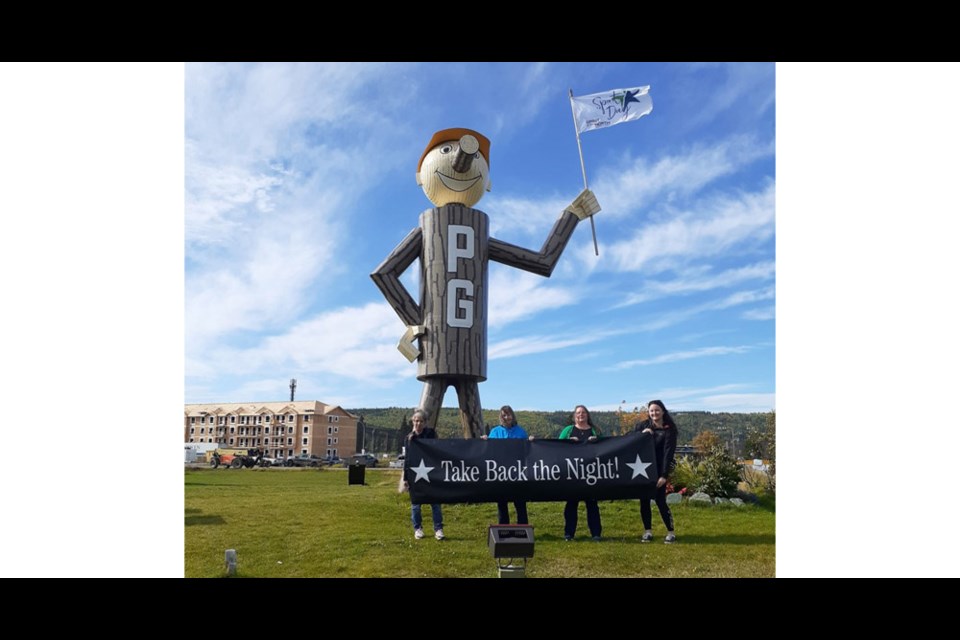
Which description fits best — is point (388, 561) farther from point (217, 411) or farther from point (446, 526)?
point (217, 411)

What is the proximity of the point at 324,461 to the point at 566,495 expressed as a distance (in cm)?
2475

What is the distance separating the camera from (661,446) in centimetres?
830

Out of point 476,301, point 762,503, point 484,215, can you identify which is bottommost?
point 762,503

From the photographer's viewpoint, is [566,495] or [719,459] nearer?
[566,495]

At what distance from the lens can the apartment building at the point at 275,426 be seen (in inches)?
1524

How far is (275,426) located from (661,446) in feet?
112

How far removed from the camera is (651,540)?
8.55 m

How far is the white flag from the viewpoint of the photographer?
1210cm

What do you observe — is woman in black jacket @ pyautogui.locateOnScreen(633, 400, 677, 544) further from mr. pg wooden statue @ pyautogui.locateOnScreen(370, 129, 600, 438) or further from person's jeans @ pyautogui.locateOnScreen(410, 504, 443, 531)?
mr. pg wooden statue @ pyautogui.locateOnScreen(370, 129, 600, 438)

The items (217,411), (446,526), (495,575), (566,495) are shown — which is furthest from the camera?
(217,411)

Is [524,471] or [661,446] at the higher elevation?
[661,446]

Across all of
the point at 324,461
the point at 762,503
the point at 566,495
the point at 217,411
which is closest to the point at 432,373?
the point at 566,495

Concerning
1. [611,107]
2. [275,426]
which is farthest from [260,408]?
[611,107]

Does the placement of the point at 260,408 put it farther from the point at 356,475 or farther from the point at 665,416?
the point at 665,416
